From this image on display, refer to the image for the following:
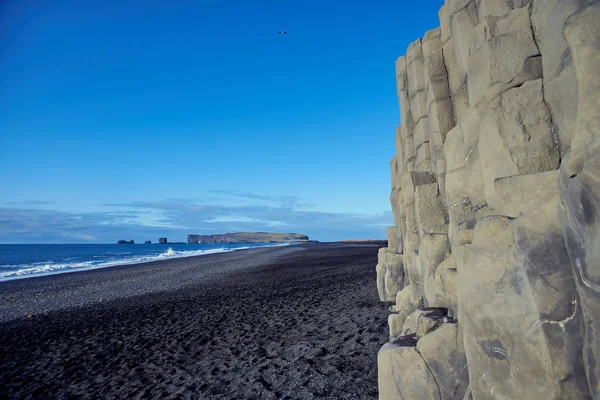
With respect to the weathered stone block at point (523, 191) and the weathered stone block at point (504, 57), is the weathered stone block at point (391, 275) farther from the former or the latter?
the weathered stone block at point (523, 191)

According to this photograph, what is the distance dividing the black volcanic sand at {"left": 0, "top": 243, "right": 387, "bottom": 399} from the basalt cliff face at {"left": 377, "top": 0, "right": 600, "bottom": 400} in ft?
8.16

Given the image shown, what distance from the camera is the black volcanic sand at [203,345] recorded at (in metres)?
6.77

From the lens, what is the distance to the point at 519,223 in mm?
3400

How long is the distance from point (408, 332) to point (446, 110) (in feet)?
13.0

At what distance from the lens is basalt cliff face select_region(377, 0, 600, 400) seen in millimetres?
2842

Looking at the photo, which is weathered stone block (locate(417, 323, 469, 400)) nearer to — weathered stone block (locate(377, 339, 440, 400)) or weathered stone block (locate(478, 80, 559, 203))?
weathered stone block (locate(377, 339, 440, 400))

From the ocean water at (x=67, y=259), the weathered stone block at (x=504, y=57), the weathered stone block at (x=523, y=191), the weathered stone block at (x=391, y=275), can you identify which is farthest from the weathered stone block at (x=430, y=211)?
the ocean water at (x=67, y=259)

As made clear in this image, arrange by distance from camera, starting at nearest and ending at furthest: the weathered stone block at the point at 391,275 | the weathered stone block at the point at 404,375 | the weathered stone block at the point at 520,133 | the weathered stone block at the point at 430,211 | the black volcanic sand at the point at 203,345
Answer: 1. the weathered stone block at the point at 520,133
2. the weathered stone block at the point at 404,375
3. the weathered stone block at the point at 430,211
4. the black volcanic sand at the point at 203,345
5. the weathered stone block at the point at 391,275

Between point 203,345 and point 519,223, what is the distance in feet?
27.0

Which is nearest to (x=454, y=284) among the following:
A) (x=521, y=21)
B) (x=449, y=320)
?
(x=449, y=320)

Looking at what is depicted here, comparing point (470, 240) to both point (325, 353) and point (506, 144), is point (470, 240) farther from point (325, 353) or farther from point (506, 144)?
point (325, 353)

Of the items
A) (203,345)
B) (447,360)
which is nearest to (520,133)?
(447,360)

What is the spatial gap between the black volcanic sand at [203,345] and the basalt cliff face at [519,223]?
2487 mm

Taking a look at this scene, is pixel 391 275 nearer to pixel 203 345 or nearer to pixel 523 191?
pixel 203 345
